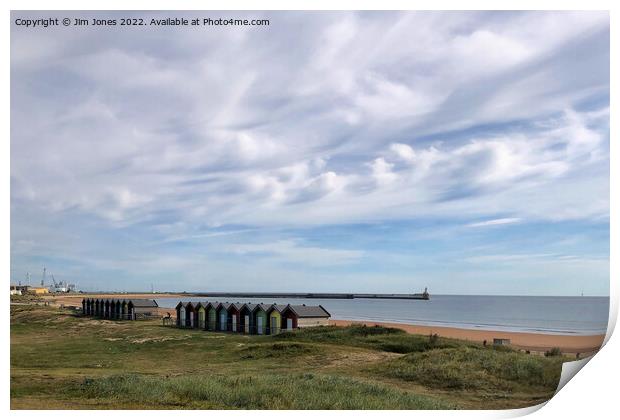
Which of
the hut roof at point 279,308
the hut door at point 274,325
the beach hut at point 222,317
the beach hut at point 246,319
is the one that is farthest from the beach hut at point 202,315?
the hut roof at point 279,308

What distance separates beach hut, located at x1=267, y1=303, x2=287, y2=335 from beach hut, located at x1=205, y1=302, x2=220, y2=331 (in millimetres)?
8268

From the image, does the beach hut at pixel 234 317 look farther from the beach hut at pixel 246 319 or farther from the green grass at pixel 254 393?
the green grass at pixel 254 393

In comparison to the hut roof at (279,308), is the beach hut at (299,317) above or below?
below

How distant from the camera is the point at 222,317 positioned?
52.9 m

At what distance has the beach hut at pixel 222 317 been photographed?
5235 centimetres

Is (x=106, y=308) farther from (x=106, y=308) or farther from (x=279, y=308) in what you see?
(x=279, y=308)

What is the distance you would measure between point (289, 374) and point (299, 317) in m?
20.5

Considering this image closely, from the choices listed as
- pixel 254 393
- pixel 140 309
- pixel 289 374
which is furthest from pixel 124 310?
pixel 254 393

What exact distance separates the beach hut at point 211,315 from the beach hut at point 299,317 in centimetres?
996

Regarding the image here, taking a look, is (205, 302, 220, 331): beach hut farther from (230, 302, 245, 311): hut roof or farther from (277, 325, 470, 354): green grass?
(277, 325, 470, 354): green grass

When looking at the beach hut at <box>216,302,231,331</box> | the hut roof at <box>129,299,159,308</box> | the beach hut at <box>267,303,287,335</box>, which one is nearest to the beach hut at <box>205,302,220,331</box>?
the beach hut at <box>216,302,231,331</box>
